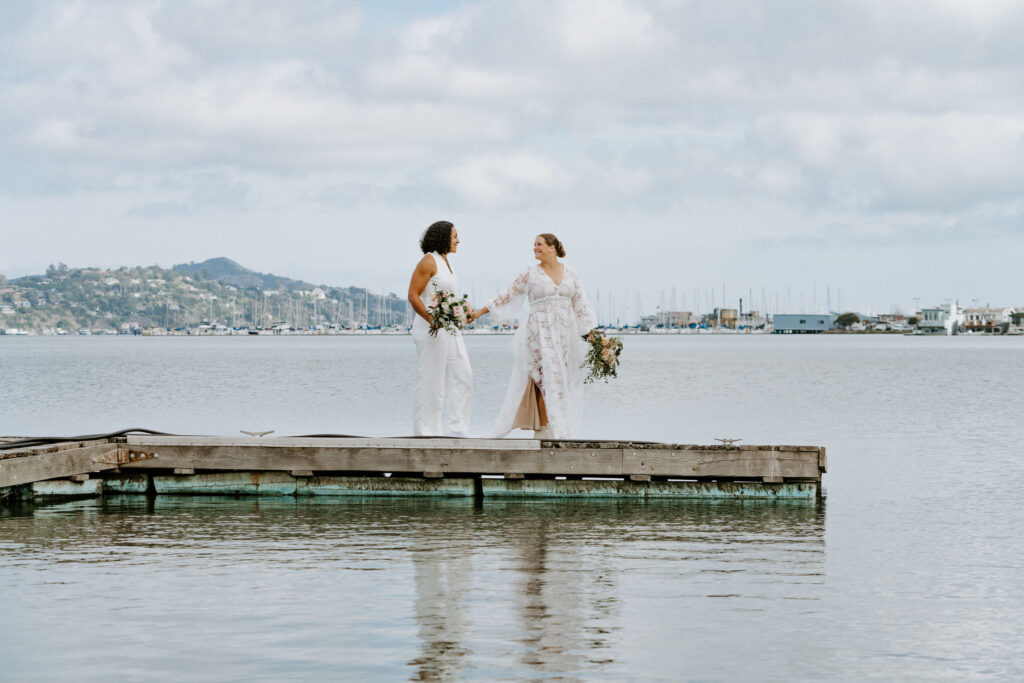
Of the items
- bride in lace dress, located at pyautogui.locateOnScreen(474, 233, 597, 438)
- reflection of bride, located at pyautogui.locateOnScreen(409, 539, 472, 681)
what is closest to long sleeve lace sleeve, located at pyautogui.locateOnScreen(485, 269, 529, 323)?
bride in lace dress, located at pyautogui.locateOnScreen(474, 233, 597, 438)

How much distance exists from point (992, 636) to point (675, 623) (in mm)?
2230

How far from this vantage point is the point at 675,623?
8.97 metres

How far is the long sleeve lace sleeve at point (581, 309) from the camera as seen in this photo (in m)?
15.3

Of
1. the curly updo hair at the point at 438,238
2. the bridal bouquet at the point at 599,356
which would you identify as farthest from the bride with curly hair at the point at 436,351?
the bridal bouquet at the point at 599,356

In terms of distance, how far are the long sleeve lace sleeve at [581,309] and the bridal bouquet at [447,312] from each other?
1.49 metres

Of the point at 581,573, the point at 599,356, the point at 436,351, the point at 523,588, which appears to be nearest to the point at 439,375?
the point at 436,351

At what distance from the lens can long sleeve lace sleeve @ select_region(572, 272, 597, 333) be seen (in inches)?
601

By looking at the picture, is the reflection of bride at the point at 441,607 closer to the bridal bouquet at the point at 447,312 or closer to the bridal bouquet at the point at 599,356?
the bridal bouquet at the point at 447,312

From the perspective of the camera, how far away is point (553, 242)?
15.0 meters

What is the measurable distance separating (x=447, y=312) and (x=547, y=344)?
4.47 feet

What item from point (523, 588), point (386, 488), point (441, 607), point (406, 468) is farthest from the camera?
point (386, 488)

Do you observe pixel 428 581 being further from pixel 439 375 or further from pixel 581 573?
pixel 439 375

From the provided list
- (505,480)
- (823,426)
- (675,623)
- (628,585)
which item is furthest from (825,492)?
(823,426)

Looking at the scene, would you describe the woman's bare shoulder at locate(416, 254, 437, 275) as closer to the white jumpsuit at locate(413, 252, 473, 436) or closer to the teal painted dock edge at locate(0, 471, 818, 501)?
the white jumpsuit at locate(413, 252, 473, 436)
